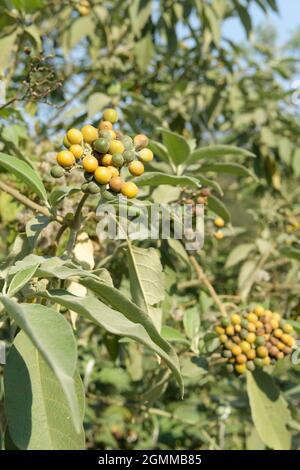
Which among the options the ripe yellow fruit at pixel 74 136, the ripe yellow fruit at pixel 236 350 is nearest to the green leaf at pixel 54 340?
the ripe yellow fruit at pixel 74 136

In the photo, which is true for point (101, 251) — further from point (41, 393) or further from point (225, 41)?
point (225, 41)

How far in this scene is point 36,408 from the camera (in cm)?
104

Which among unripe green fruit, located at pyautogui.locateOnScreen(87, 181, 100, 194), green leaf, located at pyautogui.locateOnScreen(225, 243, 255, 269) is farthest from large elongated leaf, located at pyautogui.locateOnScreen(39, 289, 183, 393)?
green leaf, located at pyautogui.locateOnScreen(225, 243, 255, 269)

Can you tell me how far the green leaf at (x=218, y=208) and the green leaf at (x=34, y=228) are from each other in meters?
0.79

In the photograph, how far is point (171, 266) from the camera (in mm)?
2090

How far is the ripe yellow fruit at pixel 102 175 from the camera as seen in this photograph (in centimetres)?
123

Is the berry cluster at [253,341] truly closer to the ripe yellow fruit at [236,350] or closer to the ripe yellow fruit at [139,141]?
the ripe yellow fruit at [236,350]

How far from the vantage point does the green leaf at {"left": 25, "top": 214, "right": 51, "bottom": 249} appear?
139cm

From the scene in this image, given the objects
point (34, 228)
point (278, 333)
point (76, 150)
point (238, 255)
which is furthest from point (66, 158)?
point (238, 255)

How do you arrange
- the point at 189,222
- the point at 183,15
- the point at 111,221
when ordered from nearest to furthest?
1. the point at 111,221
2. the point at 189,222
3. the point at 183,15

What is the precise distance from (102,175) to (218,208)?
0.95 m

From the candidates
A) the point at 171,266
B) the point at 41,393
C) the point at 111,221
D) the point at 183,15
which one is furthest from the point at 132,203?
the point at 183,15

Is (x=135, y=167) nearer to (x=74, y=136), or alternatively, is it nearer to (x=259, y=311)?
(x=74, y=136)

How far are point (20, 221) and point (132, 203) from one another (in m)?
0.81
